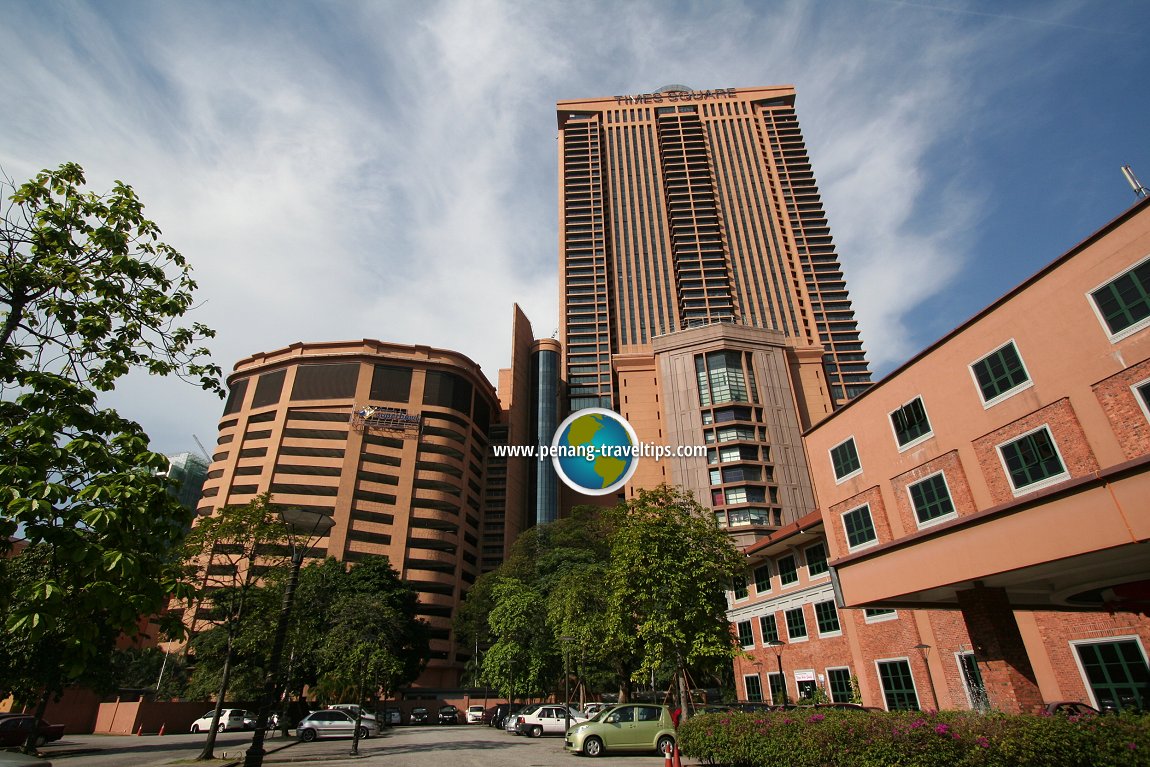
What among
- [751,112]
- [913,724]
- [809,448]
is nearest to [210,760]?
[913,724]

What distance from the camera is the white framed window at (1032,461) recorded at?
48.8 ft

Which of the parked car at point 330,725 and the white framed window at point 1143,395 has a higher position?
the white framed window at point 1143,395

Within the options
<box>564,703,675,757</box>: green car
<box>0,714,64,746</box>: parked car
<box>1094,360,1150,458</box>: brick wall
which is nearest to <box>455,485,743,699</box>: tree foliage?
<box>564,703,675,757</box>: green car

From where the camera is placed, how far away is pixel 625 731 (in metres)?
18.3

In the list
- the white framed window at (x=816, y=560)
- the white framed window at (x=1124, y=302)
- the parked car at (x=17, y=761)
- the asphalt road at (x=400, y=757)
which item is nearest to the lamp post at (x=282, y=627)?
the parked car at (x=17, y=761)

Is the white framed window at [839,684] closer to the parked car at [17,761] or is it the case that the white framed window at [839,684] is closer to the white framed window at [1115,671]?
the white framed window at [1115,671]

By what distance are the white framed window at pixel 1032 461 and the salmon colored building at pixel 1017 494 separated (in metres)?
0.04

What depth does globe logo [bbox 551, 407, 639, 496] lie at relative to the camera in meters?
74.4

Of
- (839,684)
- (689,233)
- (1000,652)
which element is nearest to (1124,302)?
(1000,652)

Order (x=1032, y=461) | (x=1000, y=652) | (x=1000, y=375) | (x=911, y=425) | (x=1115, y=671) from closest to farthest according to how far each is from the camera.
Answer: (x=1000, y=652)
(x=1032, y=461)
(x=1000, y=375)
(x=1115, y=671)
(x=911, y=425)

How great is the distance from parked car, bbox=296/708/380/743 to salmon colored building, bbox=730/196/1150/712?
2574 cm

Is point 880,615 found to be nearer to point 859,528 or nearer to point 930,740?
point 859,528

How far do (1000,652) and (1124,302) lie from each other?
953cm

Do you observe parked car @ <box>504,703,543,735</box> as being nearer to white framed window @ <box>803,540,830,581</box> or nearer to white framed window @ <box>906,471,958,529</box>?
white framed window @ <box>803,540,830,581</box>
